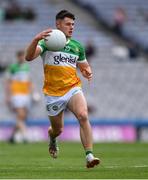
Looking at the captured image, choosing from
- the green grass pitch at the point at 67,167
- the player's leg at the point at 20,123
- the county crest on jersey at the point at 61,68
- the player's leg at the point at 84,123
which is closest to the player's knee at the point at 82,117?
the player's leg at the point at 84,123

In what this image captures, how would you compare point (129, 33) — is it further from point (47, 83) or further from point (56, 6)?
point (47, 83)

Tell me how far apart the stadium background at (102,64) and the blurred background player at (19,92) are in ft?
9.35

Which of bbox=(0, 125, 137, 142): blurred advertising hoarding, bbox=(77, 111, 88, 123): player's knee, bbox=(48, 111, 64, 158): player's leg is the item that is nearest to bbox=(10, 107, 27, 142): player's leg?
bbox=(0, 125, 137, 142): blurred advertising hoarding

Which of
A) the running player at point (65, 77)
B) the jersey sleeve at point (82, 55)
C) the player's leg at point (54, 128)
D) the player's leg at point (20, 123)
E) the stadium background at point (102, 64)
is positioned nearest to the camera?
the running player at point (65, 77)

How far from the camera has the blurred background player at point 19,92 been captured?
2466 centimetres

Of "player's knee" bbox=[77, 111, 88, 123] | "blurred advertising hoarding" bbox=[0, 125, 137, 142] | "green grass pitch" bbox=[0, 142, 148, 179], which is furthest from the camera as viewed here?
"blurred advertising hoarding" bbox=[0, 125, 137, 142]

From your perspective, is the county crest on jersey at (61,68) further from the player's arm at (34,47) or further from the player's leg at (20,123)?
the player's leg at (20,123)

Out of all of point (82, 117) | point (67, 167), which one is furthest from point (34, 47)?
point (67, 167)

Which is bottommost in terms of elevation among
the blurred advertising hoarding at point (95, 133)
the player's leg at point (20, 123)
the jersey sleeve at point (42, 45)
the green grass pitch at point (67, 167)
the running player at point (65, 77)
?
the blurred advertising hoarding at point (95, 133)

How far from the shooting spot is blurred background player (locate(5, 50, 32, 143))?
24656 millimetres

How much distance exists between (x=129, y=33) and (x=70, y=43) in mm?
23151

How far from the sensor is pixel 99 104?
32312mm

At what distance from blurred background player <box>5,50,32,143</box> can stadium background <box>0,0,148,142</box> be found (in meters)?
2.85

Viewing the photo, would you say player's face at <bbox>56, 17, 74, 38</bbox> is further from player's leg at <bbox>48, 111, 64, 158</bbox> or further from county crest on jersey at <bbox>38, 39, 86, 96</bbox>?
player's leg at <bbox>48, 111, 64, 158</bbox>
